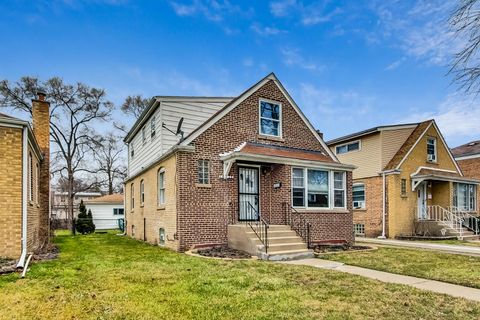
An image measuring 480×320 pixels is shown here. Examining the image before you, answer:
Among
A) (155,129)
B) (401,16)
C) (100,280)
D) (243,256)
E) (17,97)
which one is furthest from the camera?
(17,97)

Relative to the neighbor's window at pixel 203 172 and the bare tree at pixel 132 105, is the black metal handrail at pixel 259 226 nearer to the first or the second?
the neighbor's window at pixel 203 172

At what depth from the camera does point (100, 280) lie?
6.85 metres

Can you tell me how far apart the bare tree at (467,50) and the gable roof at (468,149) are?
25.0 m

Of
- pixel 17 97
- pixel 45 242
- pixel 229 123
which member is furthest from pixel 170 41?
pixel 17 97

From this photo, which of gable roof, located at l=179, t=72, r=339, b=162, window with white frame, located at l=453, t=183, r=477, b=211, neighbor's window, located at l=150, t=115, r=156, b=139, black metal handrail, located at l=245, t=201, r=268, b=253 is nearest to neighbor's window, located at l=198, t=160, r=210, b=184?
gable roof, located at l=179, t=72, r=339, b=162

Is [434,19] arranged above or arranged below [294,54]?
below

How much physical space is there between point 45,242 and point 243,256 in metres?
8.90

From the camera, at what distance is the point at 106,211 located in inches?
1390

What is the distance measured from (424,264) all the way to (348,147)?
13476mm

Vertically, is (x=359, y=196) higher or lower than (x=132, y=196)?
lower

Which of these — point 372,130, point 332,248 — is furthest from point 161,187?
point 372,130

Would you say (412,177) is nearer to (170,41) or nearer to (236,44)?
(236,44)

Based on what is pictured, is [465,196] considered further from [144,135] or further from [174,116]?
[144,135]

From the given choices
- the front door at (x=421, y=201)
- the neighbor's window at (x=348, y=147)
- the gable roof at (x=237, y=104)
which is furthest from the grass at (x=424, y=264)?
the neighbor's window at (x=348, y=147)
